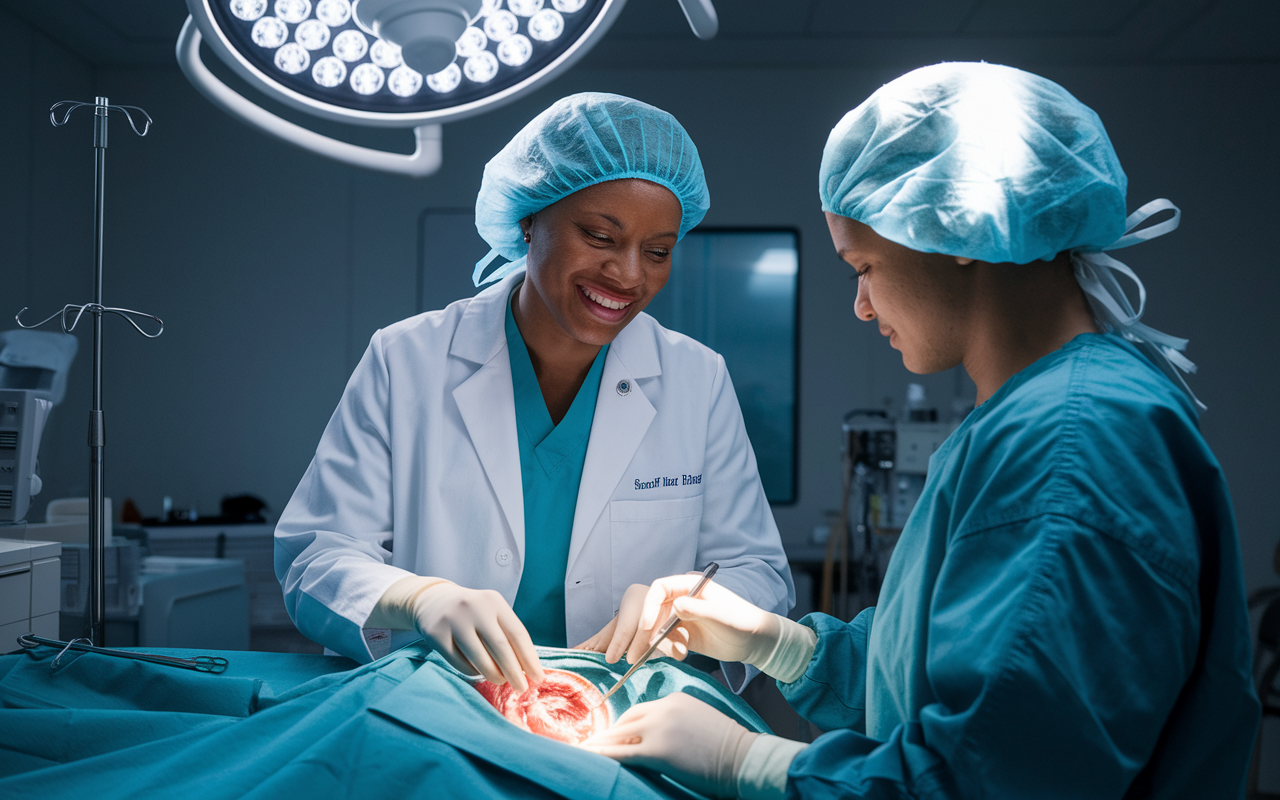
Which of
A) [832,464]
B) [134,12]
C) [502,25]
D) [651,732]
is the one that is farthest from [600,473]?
[134,12]

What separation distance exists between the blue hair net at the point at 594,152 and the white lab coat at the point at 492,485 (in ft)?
0.87

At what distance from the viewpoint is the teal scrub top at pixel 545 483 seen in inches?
54.3

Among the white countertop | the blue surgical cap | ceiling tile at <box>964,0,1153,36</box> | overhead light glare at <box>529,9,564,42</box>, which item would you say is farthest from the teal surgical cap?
ceiling tile at <box>964,0,1153,36</box>

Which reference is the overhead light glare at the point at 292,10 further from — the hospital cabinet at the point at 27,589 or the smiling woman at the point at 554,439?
the hospital cabinet at the point at 27,589

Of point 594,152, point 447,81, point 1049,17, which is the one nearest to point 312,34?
point 447,81

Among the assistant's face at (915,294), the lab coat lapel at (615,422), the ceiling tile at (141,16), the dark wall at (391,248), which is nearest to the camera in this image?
the assistant's face at (915,294)

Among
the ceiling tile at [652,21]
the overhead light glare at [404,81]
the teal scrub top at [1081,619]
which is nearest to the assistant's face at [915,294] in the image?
the teal scrub top at [1081,619]

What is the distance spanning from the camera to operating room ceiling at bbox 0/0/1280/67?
3.04 m

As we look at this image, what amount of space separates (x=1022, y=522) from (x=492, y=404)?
97cm

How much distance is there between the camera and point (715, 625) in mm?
1068

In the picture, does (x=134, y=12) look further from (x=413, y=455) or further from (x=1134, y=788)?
(x=1134, y=788)

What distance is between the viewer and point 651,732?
30.9 inches

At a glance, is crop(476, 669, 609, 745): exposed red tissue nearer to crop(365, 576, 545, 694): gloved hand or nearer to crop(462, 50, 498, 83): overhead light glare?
crop(365, 576, 545, 694): gloved hand

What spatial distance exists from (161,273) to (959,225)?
3.87m
